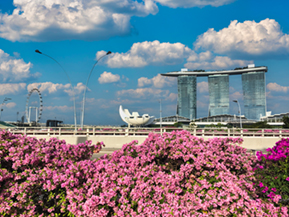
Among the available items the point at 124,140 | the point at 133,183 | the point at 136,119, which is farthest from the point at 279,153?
the point at 136,119

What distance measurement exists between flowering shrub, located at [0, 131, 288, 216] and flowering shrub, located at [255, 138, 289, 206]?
27cm

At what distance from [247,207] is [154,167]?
1851 mm

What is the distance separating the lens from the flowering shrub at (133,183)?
4613mm

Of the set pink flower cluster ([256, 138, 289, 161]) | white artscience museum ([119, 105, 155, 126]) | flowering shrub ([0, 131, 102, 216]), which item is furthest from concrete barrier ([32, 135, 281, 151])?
white artscience museum ([119, 105, 155, 126])

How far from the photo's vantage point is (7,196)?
502cm

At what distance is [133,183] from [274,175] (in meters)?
3.06

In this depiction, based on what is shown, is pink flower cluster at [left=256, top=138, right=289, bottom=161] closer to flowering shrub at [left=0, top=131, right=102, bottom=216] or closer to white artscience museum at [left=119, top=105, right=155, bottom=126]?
flowering shrub at [left=0, top=131, right=102, bottom=216]

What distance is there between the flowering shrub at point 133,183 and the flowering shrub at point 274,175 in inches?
10.7

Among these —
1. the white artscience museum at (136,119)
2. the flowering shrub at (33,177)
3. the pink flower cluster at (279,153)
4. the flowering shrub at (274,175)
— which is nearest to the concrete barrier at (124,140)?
the pink flower cluster at (279,153)

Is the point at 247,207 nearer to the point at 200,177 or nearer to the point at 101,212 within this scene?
the point at 200,177

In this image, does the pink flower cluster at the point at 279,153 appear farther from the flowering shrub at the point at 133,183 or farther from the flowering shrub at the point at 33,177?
the flowering shrub at the point at 33,177

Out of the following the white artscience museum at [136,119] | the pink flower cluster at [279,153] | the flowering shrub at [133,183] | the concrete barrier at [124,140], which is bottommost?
the concrete barrier at [124,140]

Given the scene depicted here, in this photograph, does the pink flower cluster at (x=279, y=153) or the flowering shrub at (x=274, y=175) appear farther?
the pink flower cluster at (x=279, y=153)

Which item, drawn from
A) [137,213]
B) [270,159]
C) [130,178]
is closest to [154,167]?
[130,178]
